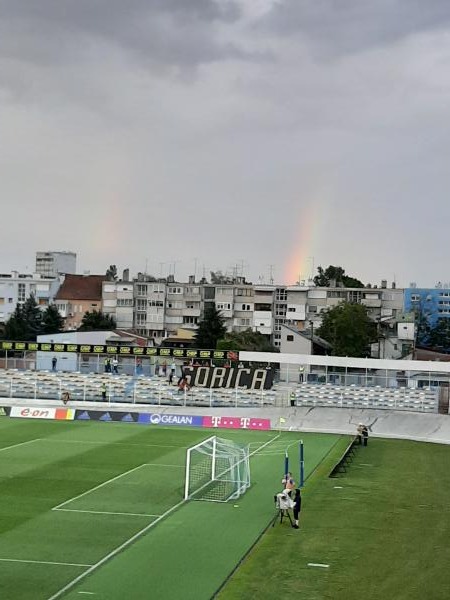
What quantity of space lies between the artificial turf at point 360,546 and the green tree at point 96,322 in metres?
111

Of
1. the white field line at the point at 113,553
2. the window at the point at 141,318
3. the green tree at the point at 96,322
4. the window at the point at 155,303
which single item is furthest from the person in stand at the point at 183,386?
the window at the point at 141,318

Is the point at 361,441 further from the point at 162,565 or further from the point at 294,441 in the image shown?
the point at 162,565

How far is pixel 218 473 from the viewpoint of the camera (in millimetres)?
38062

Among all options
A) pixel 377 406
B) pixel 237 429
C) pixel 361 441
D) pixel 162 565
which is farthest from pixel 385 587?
pixel 377 406

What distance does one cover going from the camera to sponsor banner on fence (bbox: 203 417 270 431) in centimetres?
5934

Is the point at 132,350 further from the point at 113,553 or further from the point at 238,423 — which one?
the point at 113,553

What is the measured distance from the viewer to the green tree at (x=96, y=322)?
14896 cm

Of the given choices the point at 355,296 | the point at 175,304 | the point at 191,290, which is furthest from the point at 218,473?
the point at 175,304

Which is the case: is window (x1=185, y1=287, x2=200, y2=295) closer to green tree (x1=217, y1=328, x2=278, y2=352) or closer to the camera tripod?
green tree (x1=217, y1=328, x2=278, y2=352)

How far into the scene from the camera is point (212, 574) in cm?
2277

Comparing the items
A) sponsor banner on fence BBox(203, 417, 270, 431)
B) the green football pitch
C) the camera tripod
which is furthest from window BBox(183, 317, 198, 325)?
the camera tripod

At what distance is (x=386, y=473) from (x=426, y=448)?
1209 centimetres

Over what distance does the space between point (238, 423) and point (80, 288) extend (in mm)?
113098

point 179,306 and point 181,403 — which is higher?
point 179,306
